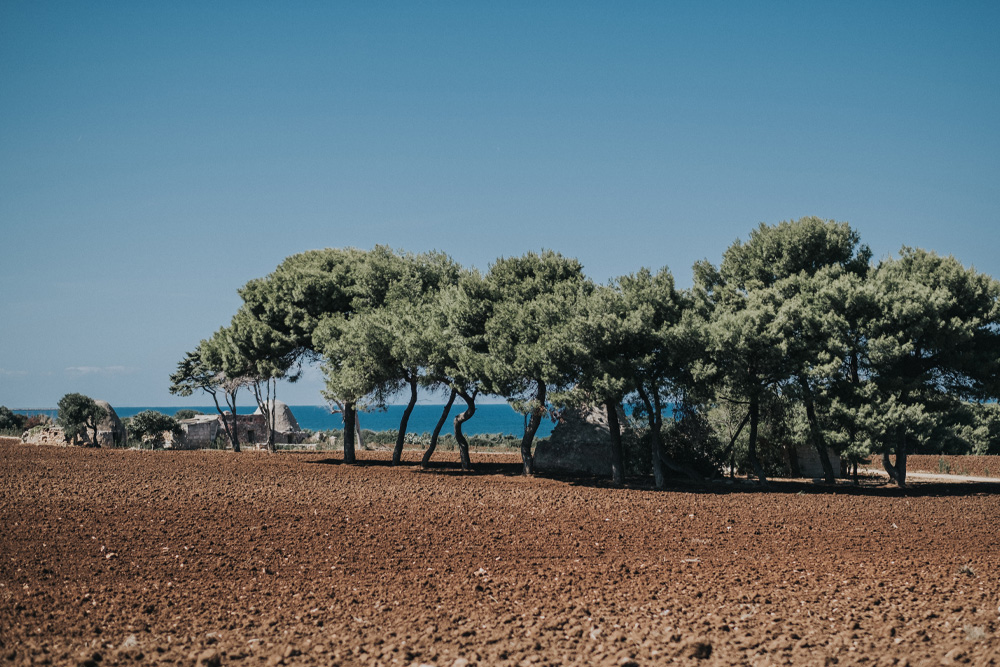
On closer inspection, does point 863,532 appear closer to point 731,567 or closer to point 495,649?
point 731,567

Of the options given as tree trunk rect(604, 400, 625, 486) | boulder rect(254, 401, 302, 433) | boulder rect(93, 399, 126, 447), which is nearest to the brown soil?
tree trunk rect(604, 400, 625, 486)

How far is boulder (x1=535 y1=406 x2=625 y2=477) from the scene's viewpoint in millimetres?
25609

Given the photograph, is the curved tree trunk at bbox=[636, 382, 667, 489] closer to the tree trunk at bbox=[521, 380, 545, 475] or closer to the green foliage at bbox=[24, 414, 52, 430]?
the tree trunk at bbox=[521, 380, 545, 475]

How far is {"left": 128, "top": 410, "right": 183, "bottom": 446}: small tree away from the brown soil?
120 ft

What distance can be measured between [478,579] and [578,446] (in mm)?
17141

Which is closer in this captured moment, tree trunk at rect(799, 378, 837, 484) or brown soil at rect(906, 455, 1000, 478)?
tree trunk at rect(799, 378, 837, 484)

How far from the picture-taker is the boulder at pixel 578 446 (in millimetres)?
25609

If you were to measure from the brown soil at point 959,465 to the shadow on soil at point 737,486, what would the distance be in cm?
698

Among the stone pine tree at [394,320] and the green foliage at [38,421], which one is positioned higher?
the stone pine tree at [394,320]

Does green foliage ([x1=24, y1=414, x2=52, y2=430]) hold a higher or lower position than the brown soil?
higher

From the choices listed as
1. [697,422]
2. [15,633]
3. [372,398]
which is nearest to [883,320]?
[697,422]

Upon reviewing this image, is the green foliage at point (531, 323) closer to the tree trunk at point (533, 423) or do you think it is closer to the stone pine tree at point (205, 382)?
the tree trunk at point (533, 423)

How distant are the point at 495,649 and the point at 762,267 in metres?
20.3

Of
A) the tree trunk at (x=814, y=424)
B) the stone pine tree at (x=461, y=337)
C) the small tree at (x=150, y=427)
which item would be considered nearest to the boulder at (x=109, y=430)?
the small tree at (x=150, y=427)
